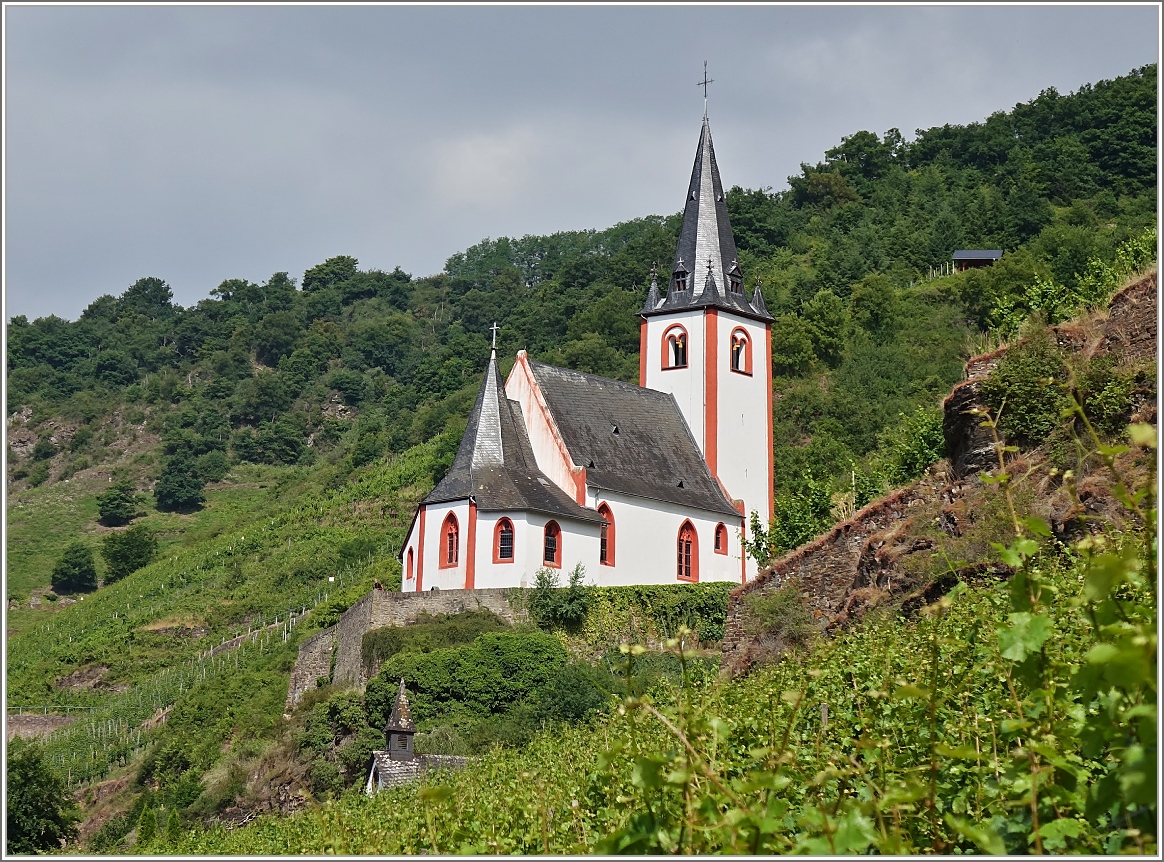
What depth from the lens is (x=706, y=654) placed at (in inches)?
1469

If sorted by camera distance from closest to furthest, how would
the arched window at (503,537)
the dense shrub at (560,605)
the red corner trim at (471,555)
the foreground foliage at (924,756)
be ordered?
the foreground foliage at (924,756), the dense shrub at (560,605), the red corner trim at (471,555), the arched window at (503,537)

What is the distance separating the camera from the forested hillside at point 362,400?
43.0m

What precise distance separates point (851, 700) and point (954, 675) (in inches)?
46.4

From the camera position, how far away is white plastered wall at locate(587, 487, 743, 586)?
44.0m

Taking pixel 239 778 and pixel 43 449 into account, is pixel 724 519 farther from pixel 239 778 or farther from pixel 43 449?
pixel 43 449

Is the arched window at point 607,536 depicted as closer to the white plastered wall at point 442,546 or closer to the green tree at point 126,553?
the white plastered wall at point 442,546

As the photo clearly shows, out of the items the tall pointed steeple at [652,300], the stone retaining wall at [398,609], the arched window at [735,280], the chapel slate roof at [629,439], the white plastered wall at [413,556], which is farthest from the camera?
the arched window at [735,280]

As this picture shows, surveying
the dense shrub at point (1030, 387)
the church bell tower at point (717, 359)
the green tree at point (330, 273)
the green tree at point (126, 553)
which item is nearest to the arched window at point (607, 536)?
the church bell tower at point (717, 359)

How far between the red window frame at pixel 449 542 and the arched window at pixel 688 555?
766 cm

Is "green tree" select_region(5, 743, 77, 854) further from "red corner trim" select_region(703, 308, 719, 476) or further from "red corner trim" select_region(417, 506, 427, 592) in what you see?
"red corner trim" select_region(703, 308, 719, 476)

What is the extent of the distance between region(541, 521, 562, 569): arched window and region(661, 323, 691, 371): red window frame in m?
11.4

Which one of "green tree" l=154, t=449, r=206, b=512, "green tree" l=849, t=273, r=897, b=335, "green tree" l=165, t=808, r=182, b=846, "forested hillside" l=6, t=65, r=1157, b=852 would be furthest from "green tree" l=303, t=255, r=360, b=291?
"green tree" l=165, t=808, r=182, b=846

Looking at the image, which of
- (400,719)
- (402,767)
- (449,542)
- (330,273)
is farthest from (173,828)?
(330,273)

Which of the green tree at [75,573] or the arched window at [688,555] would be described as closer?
the arched window at [688,555]
